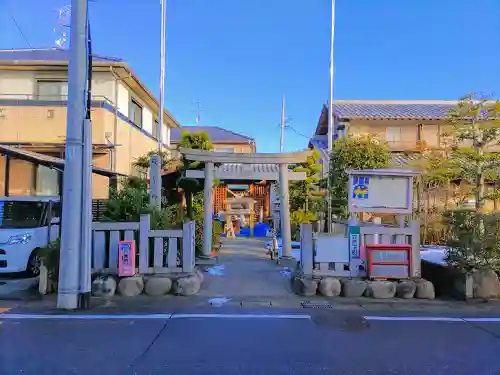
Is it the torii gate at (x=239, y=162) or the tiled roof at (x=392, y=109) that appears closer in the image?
the torii gate at (x=239, y=162)

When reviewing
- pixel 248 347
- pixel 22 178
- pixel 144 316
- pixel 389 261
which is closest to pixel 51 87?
pixel 22 178

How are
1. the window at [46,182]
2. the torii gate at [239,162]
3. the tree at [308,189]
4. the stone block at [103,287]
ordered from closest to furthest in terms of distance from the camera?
the stone block at [103,287]
the torii gate at [239,162]
the window at [46,182]
the tree at [308,189]

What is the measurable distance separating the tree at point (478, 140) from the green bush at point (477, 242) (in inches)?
97.5

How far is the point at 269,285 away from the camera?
8.06 m

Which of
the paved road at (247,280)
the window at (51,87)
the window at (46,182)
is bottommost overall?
the paved road at (247,280)

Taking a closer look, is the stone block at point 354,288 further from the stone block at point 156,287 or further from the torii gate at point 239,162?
the torii gate at point 239,162

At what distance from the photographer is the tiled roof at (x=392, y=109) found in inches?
1023

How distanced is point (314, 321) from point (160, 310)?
2381 millimetres

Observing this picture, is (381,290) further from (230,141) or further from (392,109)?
(230,141)

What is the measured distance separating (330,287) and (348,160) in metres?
7.09

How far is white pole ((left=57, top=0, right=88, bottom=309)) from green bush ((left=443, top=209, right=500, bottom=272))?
21.9 feet

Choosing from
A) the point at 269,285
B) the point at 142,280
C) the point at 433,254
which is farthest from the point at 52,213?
the point at 433,254

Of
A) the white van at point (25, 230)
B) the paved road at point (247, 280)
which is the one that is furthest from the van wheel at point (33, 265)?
the paved road at point (247, 280)

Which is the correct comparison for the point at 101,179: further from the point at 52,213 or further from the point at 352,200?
the point at 352,200
